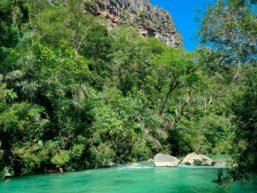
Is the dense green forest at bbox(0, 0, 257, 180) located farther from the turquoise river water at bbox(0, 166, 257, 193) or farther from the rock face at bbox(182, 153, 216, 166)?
the rock face at bbox(182, 153, 216, 166)

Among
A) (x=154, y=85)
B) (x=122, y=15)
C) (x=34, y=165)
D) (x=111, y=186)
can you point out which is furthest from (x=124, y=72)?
(x=122, y=15)

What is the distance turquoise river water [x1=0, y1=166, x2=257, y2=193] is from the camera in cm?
1281

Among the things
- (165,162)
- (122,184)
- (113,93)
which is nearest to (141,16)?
→ (113,93)

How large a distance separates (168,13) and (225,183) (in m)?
82.2

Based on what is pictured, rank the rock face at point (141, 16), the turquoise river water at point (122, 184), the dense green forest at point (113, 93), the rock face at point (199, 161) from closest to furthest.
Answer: the dense green forest at point (113, 93), the turquoise river water at point (122, 184), the rock face at point (199, 161), the rock face at point (141, 16)

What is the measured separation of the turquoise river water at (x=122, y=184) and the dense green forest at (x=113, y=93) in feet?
5.28

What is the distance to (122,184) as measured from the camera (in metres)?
14.5

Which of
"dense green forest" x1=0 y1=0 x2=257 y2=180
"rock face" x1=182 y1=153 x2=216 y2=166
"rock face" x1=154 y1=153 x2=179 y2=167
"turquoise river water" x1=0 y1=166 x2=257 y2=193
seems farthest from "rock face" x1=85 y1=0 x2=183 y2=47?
"turquoise river water" x1=0 y1=166 x2=257 y2=193

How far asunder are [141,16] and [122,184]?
66.3 meters

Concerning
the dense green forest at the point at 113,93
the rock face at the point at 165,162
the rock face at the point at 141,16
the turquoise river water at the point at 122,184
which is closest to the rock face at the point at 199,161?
the rock face at the point at 165,162

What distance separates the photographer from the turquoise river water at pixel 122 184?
12.8 m

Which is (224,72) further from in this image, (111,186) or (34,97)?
(34,97)

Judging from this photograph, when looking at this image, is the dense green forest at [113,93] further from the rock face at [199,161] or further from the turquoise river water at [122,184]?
the rock face at [199,161]

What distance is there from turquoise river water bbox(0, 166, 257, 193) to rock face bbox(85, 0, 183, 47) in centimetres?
4741
